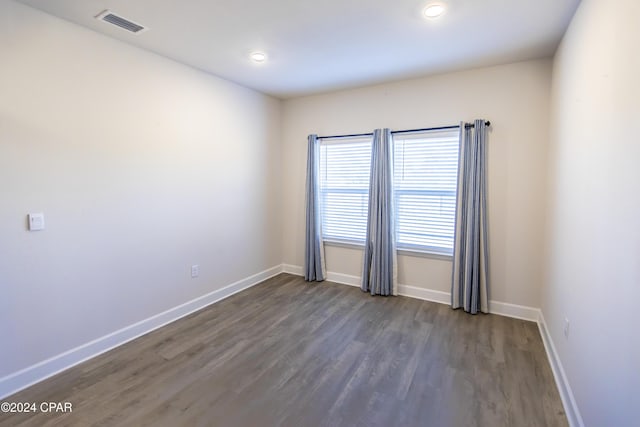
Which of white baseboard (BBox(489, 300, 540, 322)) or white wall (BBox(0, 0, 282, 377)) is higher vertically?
white wall (BBox(0, 0, 282, 377))

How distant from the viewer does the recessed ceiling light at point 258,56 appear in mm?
2949

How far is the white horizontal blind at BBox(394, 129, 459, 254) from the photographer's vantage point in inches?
140

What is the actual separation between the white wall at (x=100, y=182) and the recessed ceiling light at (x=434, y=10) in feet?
7.67

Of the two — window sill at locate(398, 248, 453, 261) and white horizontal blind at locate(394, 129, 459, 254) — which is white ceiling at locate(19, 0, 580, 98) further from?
window sill at locate(398, 248, 453, 261)

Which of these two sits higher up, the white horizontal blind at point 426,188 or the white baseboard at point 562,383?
the white horizontal blind at point 426,188

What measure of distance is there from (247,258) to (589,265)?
11.4 feet

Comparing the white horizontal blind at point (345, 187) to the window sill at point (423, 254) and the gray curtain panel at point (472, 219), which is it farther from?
the gray curtain panel at point (472, 219)

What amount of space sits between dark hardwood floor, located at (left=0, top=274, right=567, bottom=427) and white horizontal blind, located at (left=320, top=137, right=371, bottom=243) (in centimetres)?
130

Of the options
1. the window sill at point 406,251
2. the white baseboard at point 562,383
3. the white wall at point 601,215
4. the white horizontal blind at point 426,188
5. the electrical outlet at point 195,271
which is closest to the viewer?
the white wall at point 601,215

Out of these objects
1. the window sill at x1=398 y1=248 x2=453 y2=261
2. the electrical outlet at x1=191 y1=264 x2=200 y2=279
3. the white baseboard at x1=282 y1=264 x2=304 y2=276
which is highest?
the window sill at x1=398 y1=248 x2=453 y2=261

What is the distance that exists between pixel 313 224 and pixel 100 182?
2538 mm

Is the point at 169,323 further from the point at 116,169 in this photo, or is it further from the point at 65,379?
the point at 116,169

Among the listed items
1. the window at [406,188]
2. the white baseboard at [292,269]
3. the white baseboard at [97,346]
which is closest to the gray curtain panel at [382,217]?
the window at [406,188]

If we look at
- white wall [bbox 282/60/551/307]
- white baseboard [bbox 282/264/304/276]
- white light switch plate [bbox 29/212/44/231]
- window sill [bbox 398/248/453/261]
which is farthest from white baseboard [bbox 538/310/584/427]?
white light switch plate [bbox 29/212/44/231]
